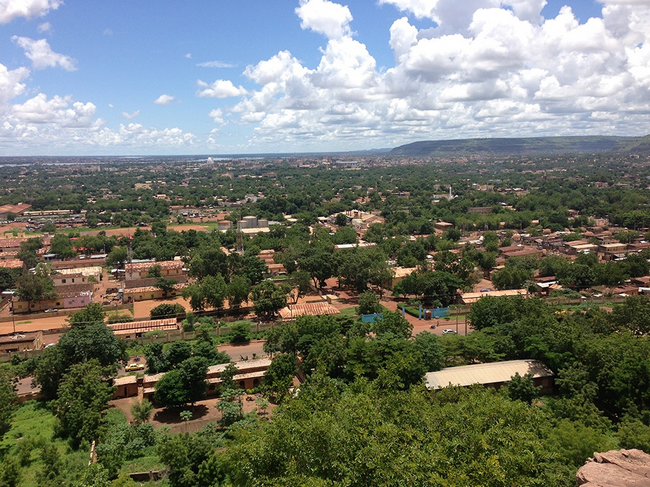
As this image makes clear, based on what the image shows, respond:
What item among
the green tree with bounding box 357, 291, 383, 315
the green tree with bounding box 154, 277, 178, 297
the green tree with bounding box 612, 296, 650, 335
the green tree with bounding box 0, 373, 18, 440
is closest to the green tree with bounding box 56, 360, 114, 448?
the green tree with bounding box 0, 373, 18, 440

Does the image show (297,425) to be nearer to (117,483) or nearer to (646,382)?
(117,483)

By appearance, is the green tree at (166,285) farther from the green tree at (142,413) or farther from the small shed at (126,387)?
the green tree at (142,413)

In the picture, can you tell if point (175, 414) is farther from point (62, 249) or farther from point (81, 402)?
point (62, 249)

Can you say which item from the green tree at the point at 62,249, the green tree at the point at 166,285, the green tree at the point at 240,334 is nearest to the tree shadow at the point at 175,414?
the green tree at the point at 240,334

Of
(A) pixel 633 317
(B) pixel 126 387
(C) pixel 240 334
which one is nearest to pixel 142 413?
(B) pixel 126 387

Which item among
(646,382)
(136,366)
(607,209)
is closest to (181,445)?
(136,366)
